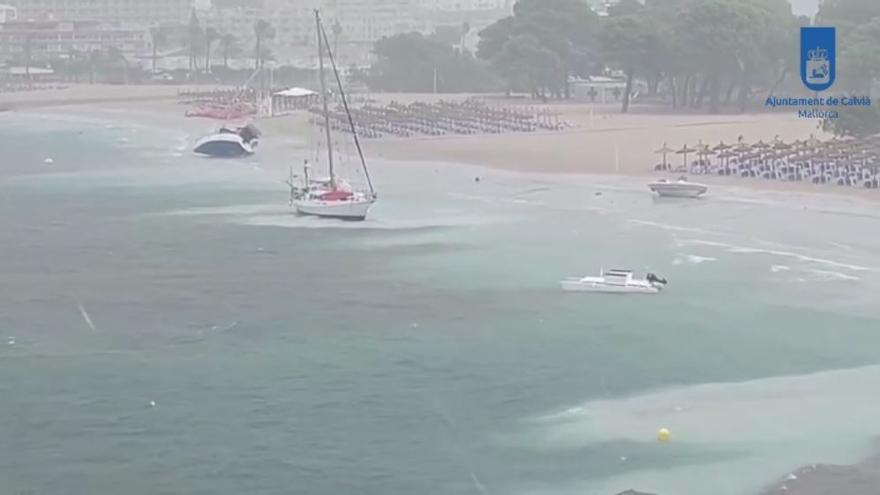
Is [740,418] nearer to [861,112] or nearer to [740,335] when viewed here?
[740,335]

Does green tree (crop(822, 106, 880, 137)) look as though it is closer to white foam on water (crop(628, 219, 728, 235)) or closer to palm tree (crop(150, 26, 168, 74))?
white foam on water (crop(628, 219, 728, 235))

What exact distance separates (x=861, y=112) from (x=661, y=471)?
3442cm

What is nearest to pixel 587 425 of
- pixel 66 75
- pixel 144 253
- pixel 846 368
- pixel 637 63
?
pixel 846 368

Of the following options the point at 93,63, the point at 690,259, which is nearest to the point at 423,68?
the point at 93,63

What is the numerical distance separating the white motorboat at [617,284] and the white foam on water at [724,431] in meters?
6.96

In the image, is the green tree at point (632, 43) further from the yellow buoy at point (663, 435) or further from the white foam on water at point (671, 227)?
the yellow buoy at point (663, 435)

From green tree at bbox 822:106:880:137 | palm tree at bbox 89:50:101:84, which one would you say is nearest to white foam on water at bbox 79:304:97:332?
green tree at bbox 822:106:880:137

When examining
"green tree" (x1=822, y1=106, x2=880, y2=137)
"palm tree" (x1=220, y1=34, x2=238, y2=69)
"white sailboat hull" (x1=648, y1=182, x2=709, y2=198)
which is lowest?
"white sailboat hull" (x1=648, y1=182, x2=709, y2=198)

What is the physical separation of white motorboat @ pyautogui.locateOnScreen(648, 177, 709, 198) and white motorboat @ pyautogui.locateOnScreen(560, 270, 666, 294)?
1209 cm

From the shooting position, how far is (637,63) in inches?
2923

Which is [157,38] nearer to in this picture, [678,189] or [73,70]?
[73,70]

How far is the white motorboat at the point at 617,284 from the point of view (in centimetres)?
2888

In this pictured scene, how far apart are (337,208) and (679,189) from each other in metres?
8.71

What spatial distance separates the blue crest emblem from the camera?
64281mm
